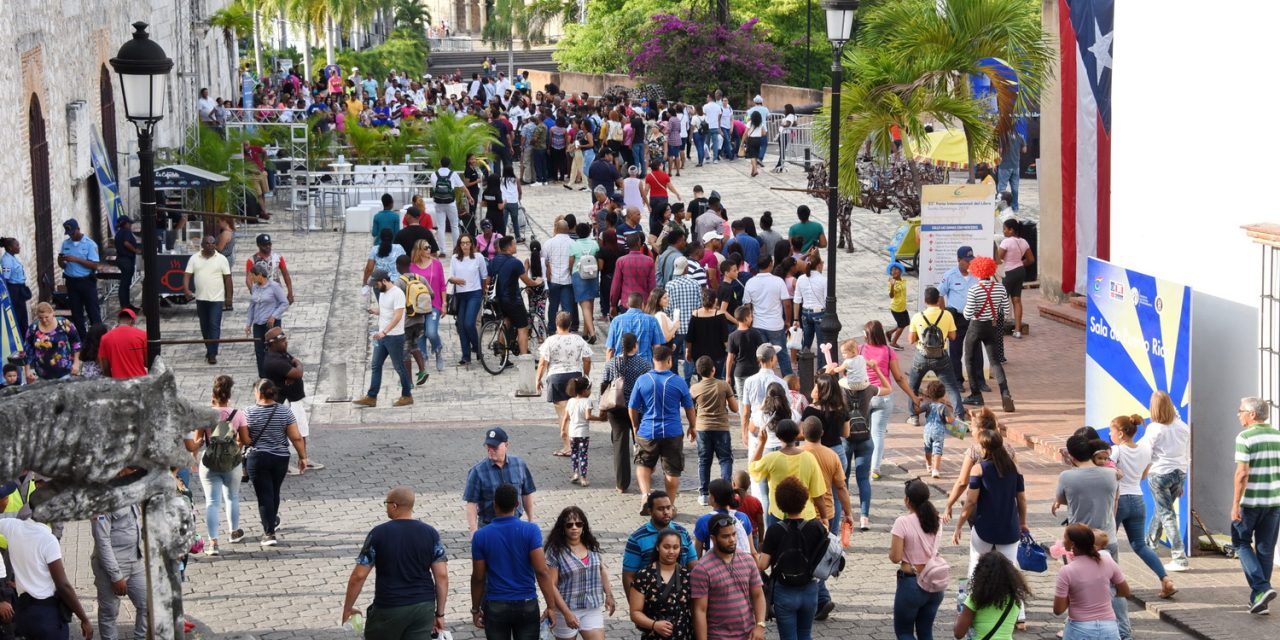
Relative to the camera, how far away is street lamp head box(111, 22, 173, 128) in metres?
12.3

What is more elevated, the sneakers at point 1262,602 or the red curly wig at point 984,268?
the red curly wig at point 984,268

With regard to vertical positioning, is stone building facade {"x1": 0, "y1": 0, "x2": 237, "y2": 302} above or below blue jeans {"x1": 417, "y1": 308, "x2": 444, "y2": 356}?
above

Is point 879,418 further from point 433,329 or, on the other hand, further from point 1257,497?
point 433,329

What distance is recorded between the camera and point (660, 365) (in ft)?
44.2

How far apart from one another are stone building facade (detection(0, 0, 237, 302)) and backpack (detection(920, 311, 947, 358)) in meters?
10.8

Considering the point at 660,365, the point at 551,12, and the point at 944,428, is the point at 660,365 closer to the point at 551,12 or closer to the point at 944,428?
the point at 944,428

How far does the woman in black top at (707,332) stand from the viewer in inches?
656

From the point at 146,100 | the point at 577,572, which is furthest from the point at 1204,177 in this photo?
the point at 146,100

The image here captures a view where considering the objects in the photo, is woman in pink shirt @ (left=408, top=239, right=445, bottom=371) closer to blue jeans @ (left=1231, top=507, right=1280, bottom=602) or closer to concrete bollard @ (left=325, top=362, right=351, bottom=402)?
concrete bollard @ (left=325, top=362, right=351, bottom=402)

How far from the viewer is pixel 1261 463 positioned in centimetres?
1165

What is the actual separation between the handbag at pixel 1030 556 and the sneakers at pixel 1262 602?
168 cm

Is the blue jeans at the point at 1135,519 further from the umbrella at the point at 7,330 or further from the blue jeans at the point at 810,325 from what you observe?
the umbrella at the point at 7,330

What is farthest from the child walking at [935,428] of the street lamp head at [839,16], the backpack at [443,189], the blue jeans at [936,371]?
the backpack at [443,189]

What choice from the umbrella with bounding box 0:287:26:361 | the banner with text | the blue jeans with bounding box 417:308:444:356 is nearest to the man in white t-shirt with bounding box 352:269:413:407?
the blue jeans with bounding box 417:308:444:356
